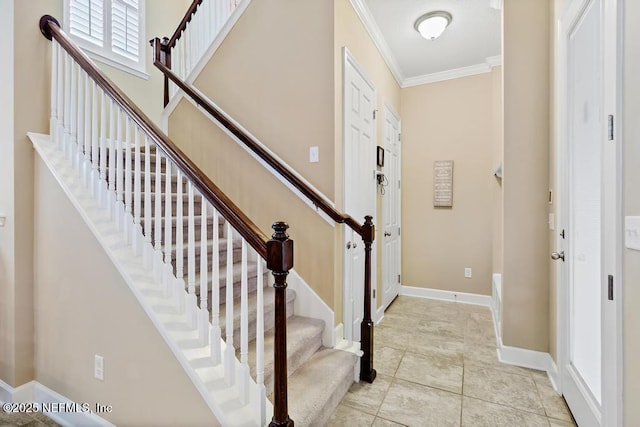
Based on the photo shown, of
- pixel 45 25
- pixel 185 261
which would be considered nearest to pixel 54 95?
pixel 45 25

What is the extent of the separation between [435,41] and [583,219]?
2445 millimetres

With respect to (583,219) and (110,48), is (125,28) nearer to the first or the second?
(110,48)

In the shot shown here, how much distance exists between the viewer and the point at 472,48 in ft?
11.2

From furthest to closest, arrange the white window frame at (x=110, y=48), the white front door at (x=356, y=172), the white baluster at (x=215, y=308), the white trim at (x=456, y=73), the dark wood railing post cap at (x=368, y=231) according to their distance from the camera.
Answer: the white trim at (x=456, y=73), the white window frame at (x=110, y=48), the white front door at (x=356, y=172), the dark wood railing post cap at (x=368, y=231), the white baluster at (x=215, y=308)

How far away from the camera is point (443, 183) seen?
4.02 meters

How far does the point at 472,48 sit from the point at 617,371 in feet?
11.0

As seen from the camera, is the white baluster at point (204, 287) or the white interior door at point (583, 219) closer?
the white baluster at point (204, 287)

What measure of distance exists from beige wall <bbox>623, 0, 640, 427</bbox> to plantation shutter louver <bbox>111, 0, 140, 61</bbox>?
14.3 feet

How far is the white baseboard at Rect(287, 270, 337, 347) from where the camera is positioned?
223cm

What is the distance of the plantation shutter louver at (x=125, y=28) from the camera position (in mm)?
3504

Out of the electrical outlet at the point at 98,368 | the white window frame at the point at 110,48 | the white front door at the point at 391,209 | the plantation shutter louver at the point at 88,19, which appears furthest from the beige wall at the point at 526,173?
the plantation shutter louver at the point at 88,19

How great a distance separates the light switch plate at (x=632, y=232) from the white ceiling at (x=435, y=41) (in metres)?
2.30

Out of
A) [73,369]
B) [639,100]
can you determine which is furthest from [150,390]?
[639,100]

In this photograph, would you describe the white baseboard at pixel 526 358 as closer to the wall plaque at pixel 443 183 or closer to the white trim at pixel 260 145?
the white trim at pixel 260 145
